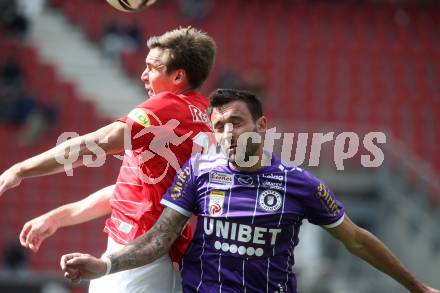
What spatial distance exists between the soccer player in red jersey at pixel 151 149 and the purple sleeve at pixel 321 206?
660 millimetres

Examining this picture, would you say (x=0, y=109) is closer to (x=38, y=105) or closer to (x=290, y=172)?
(x=38, y=105)

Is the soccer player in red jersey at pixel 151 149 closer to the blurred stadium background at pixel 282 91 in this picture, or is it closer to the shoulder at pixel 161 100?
the shoulder at pixel 161 100

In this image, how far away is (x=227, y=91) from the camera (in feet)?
15.4

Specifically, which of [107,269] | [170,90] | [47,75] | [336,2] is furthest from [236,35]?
[107,269]

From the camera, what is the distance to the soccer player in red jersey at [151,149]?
15.5ft

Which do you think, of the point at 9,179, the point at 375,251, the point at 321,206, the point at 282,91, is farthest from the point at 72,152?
the point at 282,91

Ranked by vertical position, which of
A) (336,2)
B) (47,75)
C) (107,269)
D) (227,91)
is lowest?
(107,269)

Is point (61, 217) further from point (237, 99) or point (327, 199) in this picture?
point (327, 199)

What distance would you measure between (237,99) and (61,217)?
1360mm

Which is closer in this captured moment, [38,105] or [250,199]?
[250,199]

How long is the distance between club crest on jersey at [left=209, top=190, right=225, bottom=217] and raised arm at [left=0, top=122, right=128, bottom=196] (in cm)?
55

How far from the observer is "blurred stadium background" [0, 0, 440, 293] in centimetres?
1332

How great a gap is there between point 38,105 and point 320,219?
421 inches

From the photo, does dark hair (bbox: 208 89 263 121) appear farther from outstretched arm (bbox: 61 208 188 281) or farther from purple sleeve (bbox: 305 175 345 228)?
outstretched arm (bbox: 61 208 188 281)
